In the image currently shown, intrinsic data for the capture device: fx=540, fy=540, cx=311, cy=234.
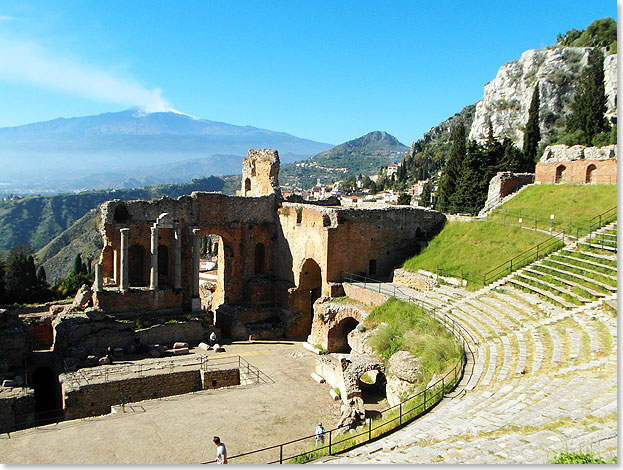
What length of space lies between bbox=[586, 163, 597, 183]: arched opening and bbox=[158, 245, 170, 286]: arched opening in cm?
2477

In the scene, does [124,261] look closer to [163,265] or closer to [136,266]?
[136,266]

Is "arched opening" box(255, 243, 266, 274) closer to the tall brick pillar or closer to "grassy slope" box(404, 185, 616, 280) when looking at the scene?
the tall brick pillar

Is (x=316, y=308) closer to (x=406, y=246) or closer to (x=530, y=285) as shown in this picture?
(x=406, y=246)

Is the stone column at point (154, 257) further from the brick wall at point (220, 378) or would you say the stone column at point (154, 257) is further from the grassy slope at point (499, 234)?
the grassy slope at point (499, 234)

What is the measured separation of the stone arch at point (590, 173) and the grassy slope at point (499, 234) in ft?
4.94

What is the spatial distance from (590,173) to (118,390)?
27.8 m

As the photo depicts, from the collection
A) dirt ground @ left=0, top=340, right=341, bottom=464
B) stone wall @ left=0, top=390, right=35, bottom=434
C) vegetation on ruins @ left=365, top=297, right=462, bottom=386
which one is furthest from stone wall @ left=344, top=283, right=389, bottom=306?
stone wall @ left=0, top=390, right=35, bottom=434

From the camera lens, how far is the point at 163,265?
31.4 metres

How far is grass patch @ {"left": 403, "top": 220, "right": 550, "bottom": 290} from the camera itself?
25.4m

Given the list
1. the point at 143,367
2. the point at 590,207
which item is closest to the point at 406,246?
the point at 590,207

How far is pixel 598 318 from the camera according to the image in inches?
676

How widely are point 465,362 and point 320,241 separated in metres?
13.4

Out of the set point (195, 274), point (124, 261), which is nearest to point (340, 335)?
point (195, 274)

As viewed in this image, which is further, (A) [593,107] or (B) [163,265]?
(A) [593,107]
